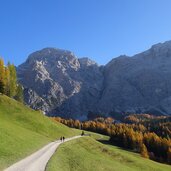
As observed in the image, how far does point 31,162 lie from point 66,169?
5.98 meters

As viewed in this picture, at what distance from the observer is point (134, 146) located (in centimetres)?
17525

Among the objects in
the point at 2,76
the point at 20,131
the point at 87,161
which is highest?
the point at 2,76

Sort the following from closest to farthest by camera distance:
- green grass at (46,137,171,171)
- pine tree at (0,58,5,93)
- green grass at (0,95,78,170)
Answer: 1. green grass at (46,137,171,171)
2. green grass at (0,95,78,170)
3. pine tree at (0,58,5,93)

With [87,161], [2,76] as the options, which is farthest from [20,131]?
[2,76]

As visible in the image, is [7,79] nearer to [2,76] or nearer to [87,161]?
[2,76]

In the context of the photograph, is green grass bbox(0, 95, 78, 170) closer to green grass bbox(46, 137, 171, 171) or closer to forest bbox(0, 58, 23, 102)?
green grass bbox(46, 137, 171, 171)

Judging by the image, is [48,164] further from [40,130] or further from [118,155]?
[40,130]

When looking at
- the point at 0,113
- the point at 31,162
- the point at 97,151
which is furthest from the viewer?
the point at 0,113

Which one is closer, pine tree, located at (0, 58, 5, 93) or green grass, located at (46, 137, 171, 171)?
green grass, located at (46, 137, 171, 171)

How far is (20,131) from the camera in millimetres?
84000

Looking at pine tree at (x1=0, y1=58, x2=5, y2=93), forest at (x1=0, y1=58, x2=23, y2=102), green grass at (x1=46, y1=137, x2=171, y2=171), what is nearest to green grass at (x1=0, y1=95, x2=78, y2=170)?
green grass at (x1=46, y1=137, x2=171, y2=171)

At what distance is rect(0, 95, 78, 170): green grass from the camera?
5847 cm

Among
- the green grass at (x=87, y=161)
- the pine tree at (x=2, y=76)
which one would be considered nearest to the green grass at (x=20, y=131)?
the green grass at (x=87, y=161)

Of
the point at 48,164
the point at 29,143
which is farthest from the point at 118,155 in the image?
the point at 48,164
